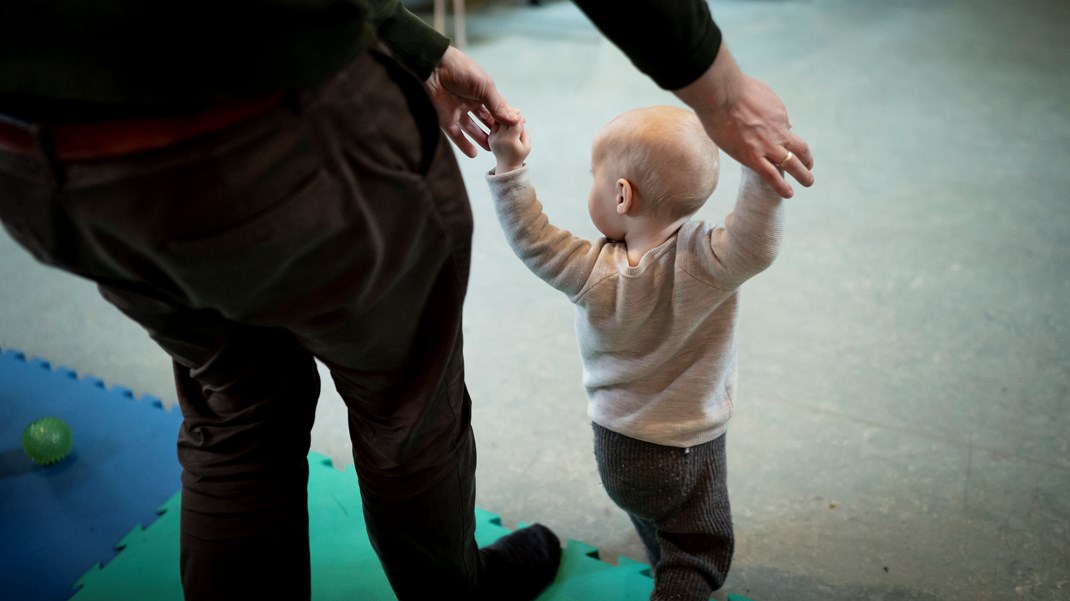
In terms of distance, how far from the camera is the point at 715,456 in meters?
1.17

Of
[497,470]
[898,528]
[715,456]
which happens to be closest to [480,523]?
A: [497,470]

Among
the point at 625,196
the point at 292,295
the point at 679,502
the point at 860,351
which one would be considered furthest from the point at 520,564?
the point at 860,351

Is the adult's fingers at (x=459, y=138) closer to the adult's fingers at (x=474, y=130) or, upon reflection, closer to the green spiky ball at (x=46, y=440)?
the adult's fingers at (x=474, y=130)

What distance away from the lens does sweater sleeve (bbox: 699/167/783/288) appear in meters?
0.94

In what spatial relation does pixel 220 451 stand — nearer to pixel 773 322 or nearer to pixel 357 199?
pixel 357 199

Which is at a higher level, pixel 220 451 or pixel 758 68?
pixel 220 451

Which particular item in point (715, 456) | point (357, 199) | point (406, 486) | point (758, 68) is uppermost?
point (357, 199)

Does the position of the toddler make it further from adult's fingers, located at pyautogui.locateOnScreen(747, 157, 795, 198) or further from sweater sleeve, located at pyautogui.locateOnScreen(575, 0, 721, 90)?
sweater sleeve, located at pyautogui.locateOnScreen(575, 0, 721, 90)

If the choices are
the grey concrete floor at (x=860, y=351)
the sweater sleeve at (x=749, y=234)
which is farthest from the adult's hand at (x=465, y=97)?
the grey concrete floor at (x=860, y=351)

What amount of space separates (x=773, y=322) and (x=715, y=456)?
92 centimetres

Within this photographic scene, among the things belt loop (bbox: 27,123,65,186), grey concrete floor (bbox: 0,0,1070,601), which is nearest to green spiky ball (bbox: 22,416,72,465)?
grey concrete floor (bbox: 0,0,1070,601)

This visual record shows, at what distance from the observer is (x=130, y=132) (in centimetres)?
64

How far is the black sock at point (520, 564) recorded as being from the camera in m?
1.22

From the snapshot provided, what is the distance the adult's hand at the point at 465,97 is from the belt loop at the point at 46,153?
0.49 m
